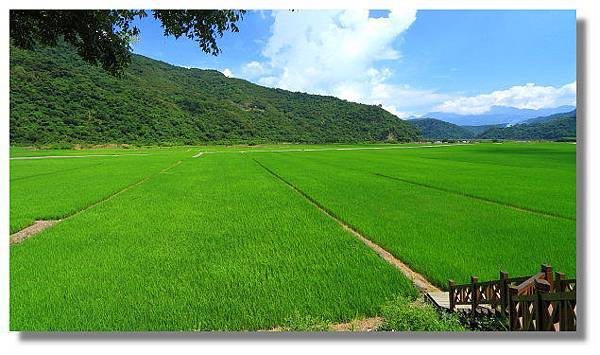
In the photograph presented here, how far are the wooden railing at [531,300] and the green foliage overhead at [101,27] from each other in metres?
4.25

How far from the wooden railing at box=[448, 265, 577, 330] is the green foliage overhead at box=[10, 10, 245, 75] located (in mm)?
4252

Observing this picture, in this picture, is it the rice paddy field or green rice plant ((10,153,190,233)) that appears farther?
green rice plant ((10,153,190,233))

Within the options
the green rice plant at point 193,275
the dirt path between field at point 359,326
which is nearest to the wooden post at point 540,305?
the dirt path between field at point 359,326

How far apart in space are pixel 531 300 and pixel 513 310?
269 mm

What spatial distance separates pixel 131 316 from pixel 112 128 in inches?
1261

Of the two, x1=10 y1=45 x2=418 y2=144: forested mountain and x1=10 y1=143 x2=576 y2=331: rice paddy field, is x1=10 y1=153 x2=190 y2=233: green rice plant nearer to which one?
x1=10 y1=143 x2=576 y2=331: rice paddy field

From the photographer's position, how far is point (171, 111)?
34281mm

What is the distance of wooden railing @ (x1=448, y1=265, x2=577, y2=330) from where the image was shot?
2902 mm

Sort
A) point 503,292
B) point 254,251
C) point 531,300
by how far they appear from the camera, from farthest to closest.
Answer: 1. point 254,251
2. point 503,292
3. point 531,300

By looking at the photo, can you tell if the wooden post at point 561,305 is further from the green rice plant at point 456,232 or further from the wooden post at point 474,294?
the green rice plant at point 456,232

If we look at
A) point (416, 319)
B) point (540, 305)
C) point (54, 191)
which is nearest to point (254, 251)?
point (416, 319)

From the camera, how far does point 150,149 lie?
144 feet

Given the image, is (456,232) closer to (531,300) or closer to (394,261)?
(394,261)

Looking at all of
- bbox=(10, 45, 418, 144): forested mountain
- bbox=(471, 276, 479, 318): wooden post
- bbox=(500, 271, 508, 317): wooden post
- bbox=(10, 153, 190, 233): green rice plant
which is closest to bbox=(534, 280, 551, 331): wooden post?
bbox=(500, 271, 508, 317): wooden post
